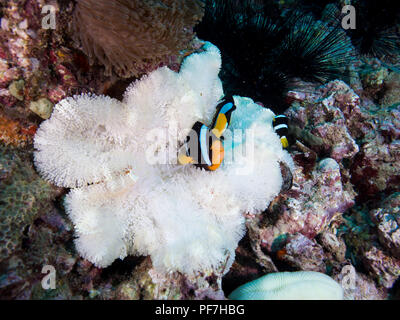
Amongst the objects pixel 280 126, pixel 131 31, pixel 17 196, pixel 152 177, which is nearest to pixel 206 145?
pixel 152 177

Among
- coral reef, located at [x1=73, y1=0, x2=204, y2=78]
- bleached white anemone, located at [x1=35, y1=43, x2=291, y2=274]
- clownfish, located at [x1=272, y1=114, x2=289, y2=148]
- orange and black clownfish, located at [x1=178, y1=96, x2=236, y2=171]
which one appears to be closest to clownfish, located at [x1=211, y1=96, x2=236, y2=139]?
orange and black clownfish, located at [x1=178, y1=96, x2=236, y2=171]

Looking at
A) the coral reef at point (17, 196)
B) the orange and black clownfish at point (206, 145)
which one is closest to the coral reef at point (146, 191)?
the coral reef at point (17, 196)

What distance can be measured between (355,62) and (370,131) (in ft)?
6.92

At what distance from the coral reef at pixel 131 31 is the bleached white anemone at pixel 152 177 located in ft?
0.70

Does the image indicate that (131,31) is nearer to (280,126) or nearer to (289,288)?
(280,126)

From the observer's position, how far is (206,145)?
1.91m

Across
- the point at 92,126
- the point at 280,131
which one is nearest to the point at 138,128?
the point at 92,126

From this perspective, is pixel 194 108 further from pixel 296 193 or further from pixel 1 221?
pixel 1 221

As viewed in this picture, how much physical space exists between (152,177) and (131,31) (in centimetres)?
118

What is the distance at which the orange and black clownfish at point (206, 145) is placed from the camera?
6.29 feet

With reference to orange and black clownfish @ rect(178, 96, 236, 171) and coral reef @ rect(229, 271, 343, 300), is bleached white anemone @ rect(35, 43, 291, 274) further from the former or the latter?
coral reef @ rect(229, 271, 343, 300)

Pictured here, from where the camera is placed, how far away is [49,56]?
72.5 inches

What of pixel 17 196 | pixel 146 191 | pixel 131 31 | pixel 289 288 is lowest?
pixel 289 288

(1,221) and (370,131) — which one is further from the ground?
(370,131)
